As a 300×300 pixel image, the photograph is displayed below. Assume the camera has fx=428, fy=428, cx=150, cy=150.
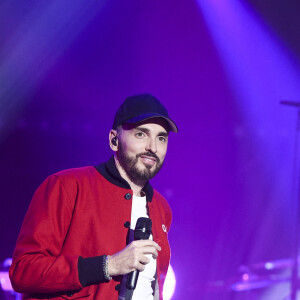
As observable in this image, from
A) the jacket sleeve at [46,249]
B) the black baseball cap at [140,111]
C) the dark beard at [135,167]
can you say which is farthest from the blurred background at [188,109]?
the jacket sleeve at [46,249]

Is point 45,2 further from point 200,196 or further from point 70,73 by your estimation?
point 200,196

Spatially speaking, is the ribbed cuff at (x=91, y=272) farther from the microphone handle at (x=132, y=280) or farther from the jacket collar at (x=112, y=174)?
the jacket collar at (x=112, y=174)

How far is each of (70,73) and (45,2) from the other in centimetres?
71

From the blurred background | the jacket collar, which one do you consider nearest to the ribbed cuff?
the jacket collar

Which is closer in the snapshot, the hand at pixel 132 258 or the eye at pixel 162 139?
the hand at pixel 132 258

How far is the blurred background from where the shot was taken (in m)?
4.22

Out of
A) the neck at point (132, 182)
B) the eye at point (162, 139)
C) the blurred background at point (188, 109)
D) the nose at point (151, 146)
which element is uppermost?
the blurred background at point (188, 109)

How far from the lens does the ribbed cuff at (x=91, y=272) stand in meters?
1.63

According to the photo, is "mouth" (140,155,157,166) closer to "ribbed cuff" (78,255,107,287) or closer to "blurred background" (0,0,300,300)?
"ribbed cuff" (78,255,107,287)

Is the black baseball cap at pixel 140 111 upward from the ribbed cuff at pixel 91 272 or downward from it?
upward

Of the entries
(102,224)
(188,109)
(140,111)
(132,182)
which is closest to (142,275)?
(102,224)

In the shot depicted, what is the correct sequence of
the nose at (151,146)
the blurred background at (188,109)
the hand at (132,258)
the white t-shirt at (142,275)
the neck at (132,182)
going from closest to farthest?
the hand at (132,258) < the white t-shirt at (142,275) < the nose at (151,146) < the neck at (132,182) < the blurred background at (188,109)

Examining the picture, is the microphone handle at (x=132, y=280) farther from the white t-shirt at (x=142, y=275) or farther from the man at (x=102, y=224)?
the white t-shirt at (x=142, y=275)

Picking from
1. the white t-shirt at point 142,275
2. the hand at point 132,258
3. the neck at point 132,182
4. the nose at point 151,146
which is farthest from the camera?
the neck at point 132,182
